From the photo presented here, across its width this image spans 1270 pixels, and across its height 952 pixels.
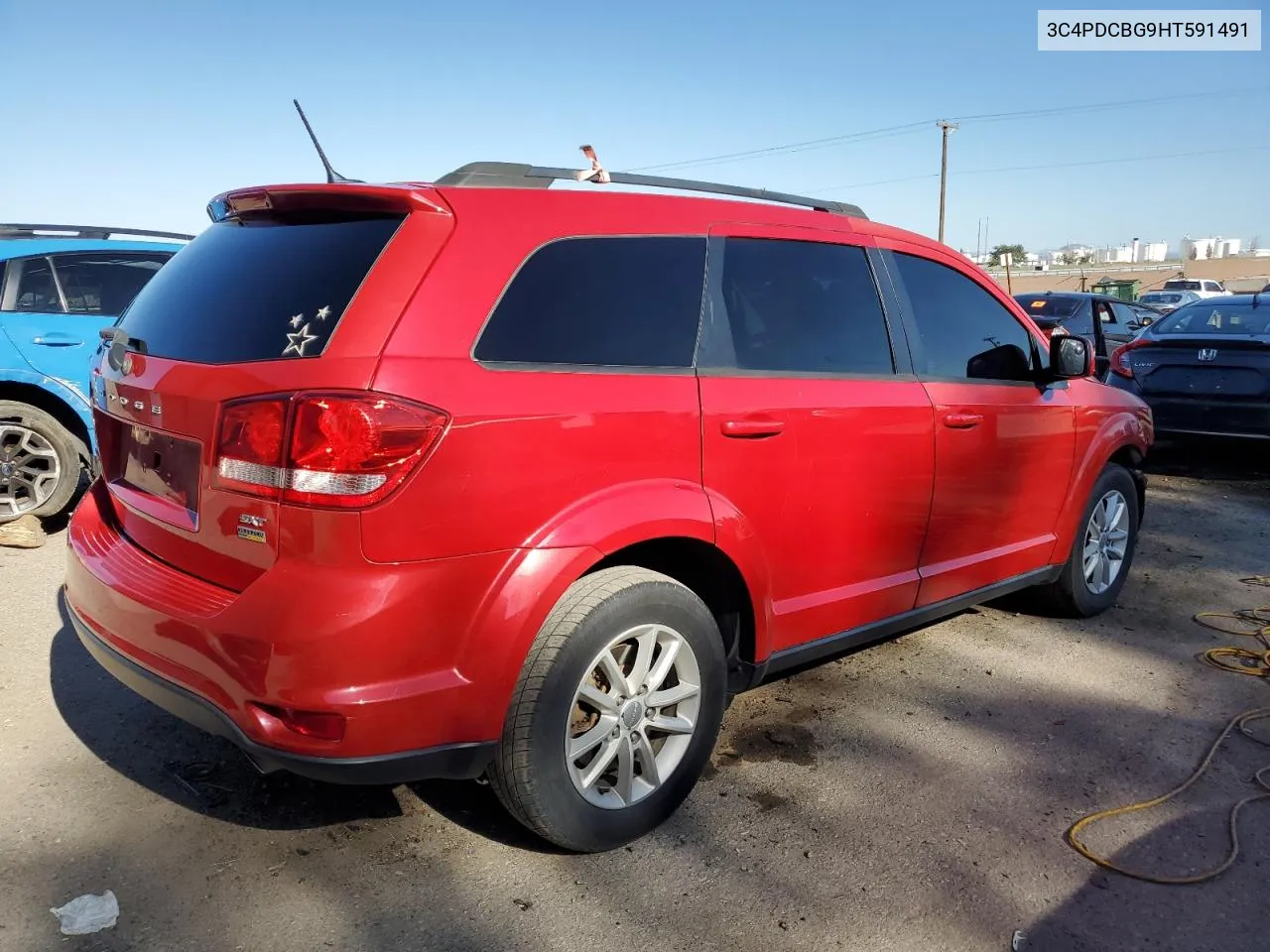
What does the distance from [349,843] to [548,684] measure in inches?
33.6

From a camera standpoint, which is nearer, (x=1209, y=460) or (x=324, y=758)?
(x=324, y=758)


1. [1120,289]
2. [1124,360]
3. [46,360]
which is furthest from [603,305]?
[1120,289]

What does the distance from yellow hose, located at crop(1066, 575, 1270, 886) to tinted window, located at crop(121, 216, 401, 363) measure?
8.54 feet

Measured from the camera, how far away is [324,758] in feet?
7.24

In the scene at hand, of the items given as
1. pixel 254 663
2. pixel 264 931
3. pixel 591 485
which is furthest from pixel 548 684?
pixel 264 931

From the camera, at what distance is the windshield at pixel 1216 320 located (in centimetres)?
821

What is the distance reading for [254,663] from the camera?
7.18 feet

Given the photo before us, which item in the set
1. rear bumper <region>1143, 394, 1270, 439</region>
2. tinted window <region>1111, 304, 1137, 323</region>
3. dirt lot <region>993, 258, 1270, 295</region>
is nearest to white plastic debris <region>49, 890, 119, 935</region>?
rear bumper <region>1143, 394, 1270, 439</region>

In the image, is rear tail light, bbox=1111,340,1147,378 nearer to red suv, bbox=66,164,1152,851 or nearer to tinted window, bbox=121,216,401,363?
red suv, bbox=66,164,1152,851

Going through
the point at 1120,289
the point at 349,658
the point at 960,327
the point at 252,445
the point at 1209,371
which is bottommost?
the point at 349,658

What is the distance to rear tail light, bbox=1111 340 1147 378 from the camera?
8516mm

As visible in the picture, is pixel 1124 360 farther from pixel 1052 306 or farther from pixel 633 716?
pixel 633 716

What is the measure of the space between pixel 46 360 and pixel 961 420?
5299 millimetres

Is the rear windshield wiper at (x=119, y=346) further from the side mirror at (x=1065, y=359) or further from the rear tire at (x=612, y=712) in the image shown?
the side mirror at (x=1065, y=359)
